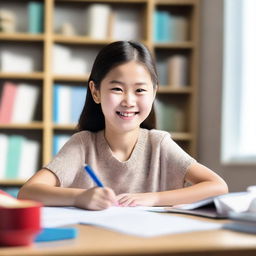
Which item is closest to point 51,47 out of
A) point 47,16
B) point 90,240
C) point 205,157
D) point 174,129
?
point 47,16

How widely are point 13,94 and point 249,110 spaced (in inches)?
65.1

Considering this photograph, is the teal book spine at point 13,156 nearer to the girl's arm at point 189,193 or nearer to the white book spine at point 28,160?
the white book spine at point 28,160

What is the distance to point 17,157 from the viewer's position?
412 centimetres

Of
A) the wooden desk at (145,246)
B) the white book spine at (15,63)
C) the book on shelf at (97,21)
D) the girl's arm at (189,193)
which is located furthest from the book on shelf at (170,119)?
the wooden desk at (145,246)

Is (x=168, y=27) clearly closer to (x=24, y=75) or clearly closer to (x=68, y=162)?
(x=24, y=75)

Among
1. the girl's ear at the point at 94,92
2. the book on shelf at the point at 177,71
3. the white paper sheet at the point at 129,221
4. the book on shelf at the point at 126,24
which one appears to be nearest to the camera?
the white paper sheet at the point at 129,221

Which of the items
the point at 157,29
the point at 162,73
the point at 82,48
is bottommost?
the point at 162,73

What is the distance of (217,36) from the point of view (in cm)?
409

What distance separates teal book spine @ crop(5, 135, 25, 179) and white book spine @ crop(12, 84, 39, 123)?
0.45ft

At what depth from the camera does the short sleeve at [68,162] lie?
1745mm

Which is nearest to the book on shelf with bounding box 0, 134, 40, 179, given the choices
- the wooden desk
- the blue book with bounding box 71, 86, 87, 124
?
the blue book with bounding box 71, 86, 87, 124

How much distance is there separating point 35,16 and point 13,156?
3.30 ft

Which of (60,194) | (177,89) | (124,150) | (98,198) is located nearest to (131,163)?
(124,150)

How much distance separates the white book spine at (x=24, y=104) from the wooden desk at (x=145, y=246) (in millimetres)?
3376
